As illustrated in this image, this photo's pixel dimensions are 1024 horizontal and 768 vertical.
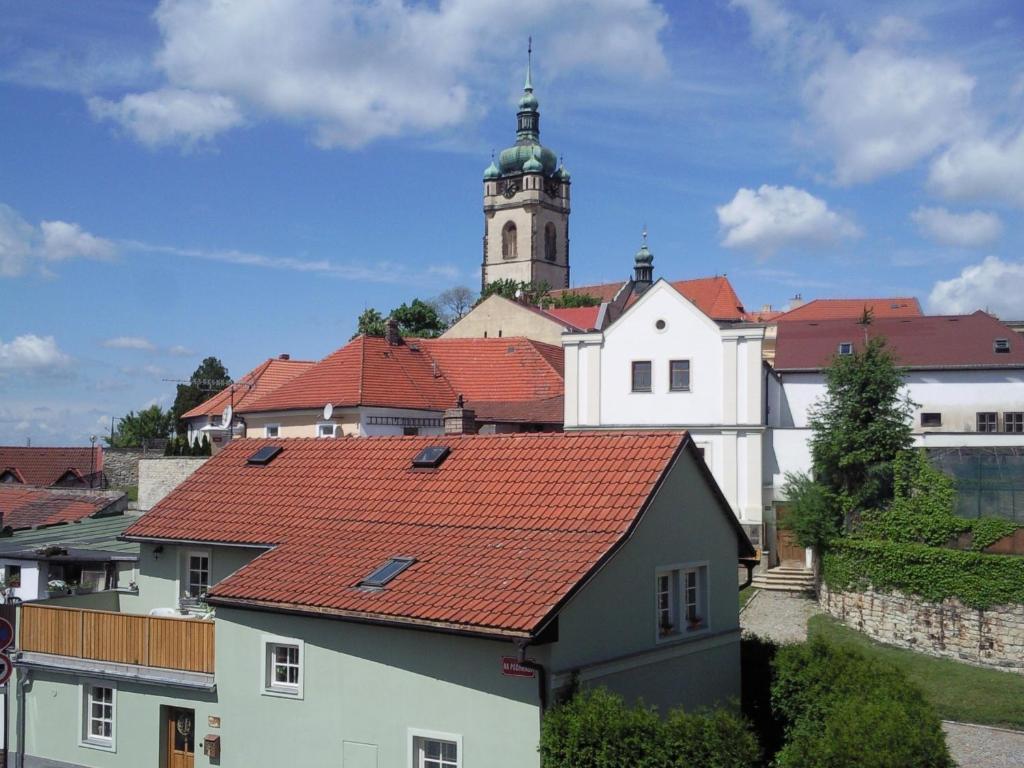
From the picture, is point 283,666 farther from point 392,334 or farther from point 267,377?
point 267,377

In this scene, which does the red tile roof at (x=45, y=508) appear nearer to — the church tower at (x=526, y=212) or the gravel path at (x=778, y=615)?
the gravel path at (x=778, y=615)

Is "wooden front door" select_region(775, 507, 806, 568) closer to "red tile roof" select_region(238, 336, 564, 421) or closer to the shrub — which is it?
"red tile roof" select_region(238, 336, 564, 421)

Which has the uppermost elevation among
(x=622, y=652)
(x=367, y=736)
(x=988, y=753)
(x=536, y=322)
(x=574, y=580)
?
(x=536, y=322)

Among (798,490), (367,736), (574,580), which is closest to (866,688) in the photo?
(574,580)

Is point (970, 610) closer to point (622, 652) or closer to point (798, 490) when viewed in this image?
point (798, 490)

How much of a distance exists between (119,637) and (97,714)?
1.71 metres

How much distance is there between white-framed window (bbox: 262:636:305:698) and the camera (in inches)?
626

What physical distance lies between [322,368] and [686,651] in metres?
26.1

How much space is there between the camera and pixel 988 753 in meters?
20.0

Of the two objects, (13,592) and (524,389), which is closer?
(13,592)

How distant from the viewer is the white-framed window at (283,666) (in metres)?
15.9

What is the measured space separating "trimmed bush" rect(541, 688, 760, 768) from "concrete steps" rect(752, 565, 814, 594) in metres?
20.1

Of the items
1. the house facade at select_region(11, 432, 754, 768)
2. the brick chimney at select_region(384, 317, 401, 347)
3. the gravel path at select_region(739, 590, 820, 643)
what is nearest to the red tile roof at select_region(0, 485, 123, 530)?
the brick chimney at select_region(384, 317, 401, 347)

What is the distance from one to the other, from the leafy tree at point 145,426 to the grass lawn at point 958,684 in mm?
79599
